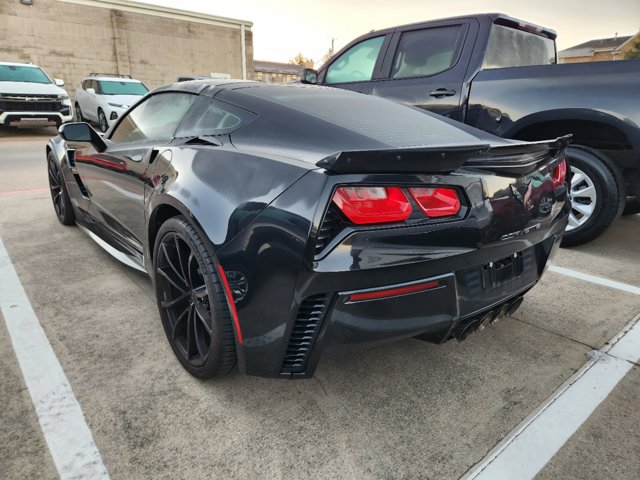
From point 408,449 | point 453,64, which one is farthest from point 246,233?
point 453,64

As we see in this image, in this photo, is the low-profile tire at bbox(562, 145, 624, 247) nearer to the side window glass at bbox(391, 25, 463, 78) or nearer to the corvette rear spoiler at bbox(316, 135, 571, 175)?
the side window glass at bbox(391, 25, 463, 78)

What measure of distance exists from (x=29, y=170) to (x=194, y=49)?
68.2ft

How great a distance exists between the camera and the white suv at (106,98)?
1288 cm

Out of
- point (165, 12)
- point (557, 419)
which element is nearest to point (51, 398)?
point (557, 419)

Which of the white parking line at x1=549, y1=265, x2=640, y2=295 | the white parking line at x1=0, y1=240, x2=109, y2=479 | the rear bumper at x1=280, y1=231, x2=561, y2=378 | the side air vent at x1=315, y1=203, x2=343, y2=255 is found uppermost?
the side air vent at x1=315, y1=203, x2=343, y2=255

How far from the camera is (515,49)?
460cm

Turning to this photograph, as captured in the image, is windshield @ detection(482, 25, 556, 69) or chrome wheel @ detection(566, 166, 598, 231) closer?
chrome wheel @ detection(566, 166, 598, 231)

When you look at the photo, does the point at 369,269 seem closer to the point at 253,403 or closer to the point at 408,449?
the point at 408,449

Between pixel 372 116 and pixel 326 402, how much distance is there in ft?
4.35

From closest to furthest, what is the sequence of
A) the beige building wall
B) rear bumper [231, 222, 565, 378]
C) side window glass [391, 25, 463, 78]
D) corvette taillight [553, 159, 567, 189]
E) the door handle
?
rear bumper [231, 222, 565, 378]
corvette taillight [553, 159, 567, 189]
the door handle
side window glass [391, 25, 463, 78]
the beige building wall

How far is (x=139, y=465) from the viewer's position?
1595 mm

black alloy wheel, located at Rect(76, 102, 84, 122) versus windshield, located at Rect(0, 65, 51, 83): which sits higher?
windshield, located at Rect(0, 65, 51, 83)

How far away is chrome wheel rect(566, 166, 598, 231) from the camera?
3.79m

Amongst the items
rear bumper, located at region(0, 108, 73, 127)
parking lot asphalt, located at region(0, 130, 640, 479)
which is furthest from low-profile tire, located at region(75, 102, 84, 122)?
parking lot asphalt, located at region(0, 130, 640, 479)
